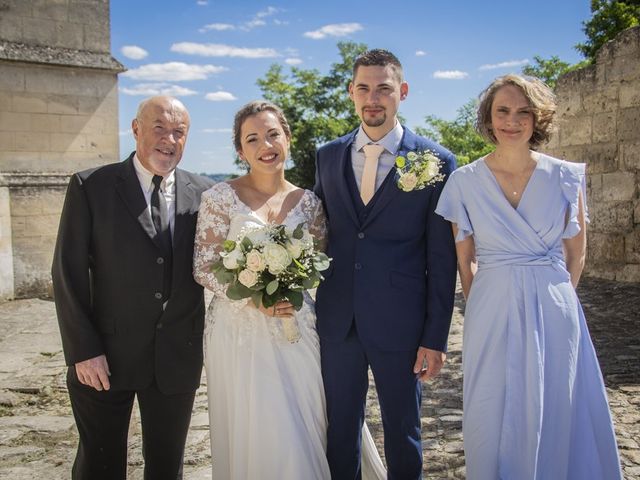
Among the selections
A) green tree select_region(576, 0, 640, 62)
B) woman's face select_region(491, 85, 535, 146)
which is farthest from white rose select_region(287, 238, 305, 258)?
green tree select_region(576, 0, 640, 62)

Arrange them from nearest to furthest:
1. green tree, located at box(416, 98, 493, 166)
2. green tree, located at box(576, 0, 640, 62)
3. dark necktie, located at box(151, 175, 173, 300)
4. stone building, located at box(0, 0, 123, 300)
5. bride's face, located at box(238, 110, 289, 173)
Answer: dark necktie, located at box(151, 175, 173, 300)
bride's face, located at box(238, 110, 289, 173)
stone building, located at box(0, 0, 123, 300)
green tree, located at box(576, 0, 640, 62)
green tree, located at box(416, 98, 493, 166)

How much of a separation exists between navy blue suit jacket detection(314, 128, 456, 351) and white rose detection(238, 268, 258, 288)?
0.56 metres

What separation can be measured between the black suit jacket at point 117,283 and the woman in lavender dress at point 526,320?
152 centimetres

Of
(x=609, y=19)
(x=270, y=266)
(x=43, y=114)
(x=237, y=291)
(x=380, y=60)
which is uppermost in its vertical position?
(x=609, y=19)

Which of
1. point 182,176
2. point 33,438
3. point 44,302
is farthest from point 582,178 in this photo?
point 44,302

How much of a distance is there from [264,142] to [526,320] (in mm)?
1658

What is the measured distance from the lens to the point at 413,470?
10.9 feet

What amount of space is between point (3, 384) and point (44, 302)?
12.4ft

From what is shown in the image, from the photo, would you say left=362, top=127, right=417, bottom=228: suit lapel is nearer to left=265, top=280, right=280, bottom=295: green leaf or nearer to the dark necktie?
left=265, top=280, right=280, bottom=295: green leaf

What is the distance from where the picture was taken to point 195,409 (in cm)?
511

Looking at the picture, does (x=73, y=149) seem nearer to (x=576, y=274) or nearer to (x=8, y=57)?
(x=8, y=57)

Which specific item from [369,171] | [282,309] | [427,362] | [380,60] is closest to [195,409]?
[282,309]

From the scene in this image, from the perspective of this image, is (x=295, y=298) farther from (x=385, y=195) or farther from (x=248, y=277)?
(x=385, y=195)

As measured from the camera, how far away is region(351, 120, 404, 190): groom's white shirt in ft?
11.1
